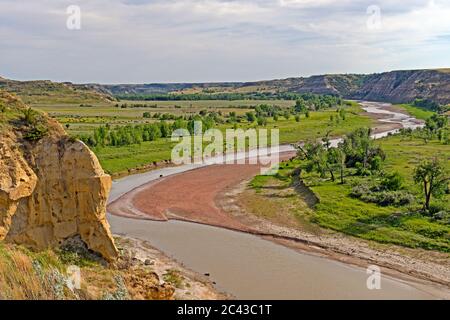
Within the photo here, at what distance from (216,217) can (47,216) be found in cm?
1865

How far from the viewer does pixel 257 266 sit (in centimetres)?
2752

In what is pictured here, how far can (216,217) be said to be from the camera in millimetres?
39125

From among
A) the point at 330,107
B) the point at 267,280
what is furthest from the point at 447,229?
the point at 330,107

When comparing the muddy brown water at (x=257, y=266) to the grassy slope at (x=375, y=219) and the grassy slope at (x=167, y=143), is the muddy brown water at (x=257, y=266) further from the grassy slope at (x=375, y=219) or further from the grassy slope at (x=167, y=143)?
the grassy slope at (x=167, y=143)

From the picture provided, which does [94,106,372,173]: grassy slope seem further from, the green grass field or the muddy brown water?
the muddy brown water

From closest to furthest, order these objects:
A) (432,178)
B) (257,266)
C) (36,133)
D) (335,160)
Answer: (36,133)
(257,266)
(432,178)
(335,160)

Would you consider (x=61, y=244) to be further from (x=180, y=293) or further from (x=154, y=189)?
(x=154, y=189)

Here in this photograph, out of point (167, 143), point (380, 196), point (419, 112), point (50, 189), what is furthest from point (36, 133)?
point (419, 112)

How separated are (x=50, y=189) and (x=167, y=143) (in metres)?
56.4

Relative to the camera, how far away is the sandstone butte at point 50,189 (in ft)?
Result: 67.9

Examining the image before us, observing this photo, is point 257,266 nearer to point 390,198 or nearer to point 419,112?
point 390,198

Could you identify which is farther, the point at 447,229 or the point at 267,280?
the point at 447,229

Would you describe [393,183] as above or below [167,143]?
below
